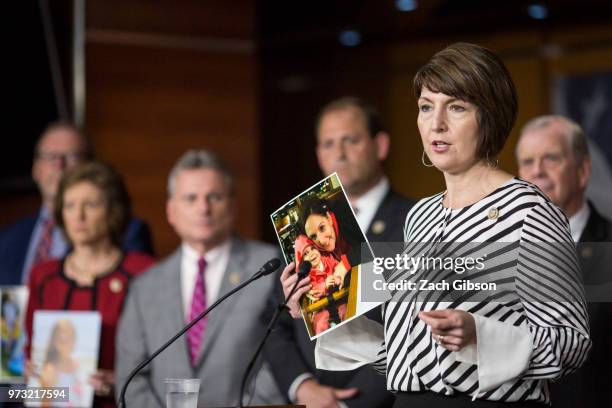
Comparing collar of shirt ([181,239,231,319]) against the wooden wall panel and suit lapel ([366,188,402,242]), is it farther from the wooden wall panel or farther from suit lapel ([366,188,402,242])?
the wooden wall panel

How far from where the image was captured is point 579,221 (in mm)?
3088

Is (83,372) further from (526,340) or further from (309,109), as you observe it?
(309,109)

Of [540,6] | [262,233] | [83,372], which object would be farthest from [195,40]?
[83,372]

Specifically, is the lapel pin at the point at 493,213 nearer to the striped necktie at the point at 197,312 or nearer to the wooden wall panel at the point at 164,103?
the striped necktie at the point at 197,312

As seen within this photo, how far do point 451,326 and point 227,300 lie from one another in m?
1.84

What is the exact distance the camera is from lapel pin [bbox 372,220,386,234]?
3.06 m

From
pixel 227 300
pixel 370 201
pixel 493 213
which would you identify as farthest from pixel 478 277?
pixel 227 300

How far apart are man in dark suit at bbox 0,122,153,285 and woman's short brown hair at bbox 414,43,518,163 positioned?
2.55m

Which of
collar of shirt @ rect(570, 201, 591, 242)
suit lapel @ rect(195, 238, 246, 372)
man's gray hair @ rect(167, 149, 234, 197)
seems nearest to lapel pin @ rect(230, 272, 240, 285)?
suit lapel @ rect(195, 238, 246, 372)

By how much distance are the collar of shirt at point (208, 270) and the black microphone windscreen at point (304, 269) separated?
141 cm

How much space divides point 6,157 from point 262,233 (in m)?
1.56

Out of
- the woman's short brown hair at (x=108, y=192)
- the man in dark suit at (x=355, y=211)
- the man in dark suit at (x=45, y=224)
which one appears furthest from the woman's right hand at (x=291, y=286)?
the man in dark suit at (x=45, y=224)

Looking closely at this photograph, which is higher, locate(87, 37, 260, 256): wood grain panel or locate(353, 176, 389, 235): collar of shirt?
locate(87, 37, 260, 256): wood grain panel

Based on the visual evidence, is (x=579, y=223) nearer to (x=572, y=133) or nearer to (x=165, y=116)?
(x=572, y=133)
